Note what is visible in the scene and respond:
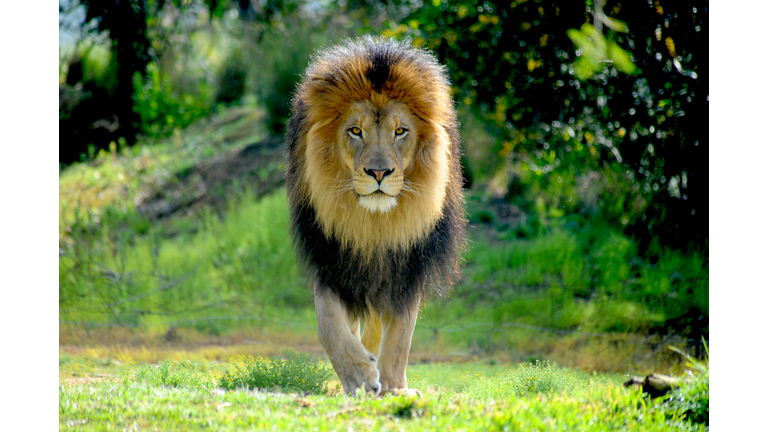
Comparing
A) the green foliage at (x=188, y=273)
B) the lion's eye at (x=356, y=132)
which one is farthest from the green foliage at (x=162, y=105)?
the lion's eye at (x=356, y=132)

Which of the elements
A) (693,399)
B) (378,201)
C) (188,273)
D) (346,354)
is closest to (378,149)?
(378,201)

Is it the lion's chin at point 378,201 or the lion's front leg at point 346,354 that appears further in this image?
the lion's chin at point 378,201

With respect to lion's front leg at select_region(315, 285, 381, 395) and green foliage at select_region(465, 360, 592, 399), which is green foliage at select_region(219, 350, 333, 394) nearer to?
lion's front leg at select_region(315, 285, 381, 395)

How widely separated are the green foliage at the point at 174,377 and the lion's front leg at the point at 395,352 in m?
0.90

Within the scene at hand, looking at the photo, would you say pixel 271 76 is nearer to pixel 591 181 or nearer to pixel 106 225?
pixel 106 225

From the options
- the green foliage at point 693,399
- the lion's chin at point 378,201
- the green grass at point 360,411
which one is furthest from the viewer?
the lion's chin at point 378,201

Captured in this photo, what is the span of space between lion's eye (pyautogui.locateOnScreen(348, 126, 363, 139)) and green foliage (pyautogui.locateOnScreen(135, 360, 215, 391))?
149cm

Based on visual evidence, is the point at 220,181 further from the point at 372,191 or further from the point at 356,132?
the point at 372,191

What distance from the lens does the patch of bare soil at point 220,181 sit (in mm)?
9047

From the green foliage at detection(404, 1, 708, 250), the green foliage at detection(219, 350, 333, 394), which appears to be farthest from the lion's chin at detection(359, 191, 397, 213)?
the green foliage at detection(404, 1, 708, 250)

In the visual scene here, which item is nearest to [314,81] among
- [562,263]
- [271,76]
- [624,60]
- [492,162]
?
[624,60]

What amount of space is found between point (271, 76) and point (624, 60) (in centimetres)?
869

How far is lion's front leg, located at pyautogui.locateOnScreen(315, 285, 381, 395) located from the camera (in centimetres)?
301

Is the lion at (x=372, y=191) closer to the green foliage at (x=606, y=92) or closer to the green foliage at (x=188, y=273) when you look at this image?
the green foliage at (x=606, y=92)
